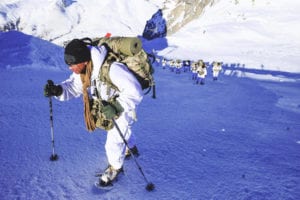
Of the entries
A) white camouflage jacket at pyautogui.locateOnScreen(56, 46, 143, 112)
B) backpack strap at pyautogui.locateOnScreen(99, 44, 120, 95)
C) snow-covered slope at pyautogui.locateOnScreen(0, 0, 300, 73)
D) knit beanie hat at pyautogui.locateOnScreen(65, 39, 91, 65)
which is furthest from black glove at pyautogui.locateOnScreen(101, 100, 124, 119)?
snow-covered slope at pyautogui.locateOnScreen(0, 0, 300, 73)

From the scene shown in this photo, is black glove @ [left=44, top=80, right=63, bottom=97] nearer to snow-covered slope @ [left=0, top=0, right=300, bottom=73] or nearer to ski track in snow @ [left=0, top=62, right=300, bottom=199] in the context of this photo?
ski track in snow @ [left=0, top=62, right=300, bottom=199]

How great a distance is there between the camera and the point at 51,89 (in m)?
3.62

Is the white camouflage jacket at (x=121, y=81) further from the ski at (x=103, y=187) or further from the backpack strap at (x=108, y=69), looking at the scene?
the ski at (x=103, y=187)

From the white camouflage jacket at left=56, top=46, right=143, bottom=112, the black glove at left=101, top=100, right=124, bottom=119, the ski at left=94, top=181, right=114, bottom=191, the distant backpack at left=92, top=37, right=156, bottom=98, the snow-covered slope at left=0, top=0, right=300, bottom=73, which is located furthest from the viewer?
the snow-covered slope at left=0, top=0, right=300, bottom=73

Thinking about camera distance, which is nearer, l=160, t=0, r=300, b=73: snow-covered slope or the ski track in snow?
the ski track in snow

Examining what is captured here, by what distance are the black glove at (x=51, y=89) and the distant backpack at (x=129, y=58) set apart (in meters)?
0.74

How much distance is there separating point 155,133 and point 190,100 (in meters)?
4.89

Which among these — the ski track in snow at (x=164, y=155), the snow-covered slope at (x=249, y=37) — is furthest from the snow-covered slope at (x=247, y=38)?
the ski track in snow at (x=164, y=155)

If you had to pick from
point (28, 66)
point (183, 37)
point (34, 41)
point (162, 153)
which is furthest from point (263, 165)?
point (183, 37)

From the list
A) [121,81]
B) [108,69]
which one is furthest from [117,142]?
[108,69]

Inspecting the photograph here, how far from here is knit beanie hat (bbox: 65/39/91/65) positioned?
322 cm

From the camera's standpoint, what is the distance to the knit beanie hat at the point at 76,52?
10.6 feet

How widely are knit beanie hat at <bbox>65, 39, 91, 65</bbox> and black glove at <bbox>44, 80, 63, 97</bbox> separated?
0.57 m

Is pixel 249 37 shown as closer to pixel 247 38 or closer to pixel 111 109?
pixel 247 38
